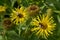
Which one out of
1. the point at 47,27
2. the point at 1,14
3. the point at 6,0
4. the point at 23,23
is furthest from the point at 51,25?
the point at 6,0

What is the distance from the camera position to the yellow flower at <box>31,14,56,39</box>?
0.85 m

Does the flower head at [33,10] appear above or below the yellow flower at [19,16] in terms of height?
above

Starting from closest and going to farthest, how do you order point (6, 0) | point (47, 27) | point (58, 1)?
1. point (47, 27)
2. point (58, 1)
3. point (6, 0)

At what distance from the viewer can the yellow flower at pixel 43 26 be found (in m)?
A: 0.85

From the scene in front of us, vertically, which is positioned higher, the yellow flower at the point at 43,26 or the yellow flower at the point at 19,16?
the yellow flower at the point at 19,16

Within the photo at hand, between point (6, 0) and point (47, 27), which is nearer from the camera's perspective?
point (47, 27)

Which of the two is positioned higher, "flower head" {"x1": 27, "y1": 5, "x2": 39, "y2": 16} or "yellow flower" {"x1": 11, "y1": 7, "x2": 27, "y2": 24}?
"flower head" {"x1": 27, "y1": 5, "x2": 39, "y2": 16}

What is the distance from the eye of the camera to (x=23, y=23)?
2.99 feet

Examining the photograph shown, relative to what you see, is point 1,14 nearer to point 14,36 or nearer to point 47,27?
point 14,36

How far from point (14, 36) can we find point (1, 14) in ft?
0.37

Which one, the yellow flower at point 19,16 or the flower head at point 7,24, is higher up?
the yellow flower at point 19,16

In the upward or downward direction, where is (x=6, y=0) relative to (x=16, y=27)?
upward

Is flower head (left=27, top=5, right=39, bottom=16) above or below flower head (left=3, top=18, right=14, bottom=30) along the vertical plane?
above

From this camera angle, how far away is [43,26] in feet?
2.78
